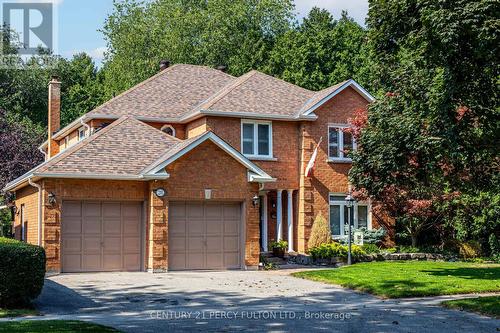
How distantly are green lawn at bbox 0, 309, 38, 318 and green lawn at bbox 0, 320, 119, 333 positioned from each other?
1.48 metres

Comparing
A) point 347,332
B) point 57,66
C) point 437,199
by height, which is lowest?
point 347,332

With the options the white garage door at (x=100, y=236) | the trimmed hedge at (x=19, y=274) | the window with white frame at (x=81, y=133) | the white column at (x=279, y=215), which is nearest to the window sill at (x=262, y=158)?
the white column at (x=279, y=215)

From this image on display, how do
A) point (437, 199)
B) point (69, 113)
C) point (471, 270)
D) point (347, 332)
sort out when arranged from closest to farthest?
point (347, 332), point (471, 270), point (437, 199), point (69, 113)

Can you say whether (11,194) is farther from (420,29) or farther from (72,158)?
(420,29)

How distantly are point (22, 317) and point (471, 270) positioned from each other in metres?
15.2

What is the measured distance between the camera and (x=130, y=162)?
24.0 metres

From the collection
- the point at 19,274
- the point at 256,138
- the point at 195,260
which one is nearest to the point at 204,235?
the point at 195,260

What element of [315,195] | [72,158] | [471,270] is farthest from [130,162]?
[471,270]

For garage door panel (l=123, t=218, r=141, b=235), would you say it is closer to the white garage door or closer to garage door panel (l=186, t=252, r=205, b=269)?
the white garage door

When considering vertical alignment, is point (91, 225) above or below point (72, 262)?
above

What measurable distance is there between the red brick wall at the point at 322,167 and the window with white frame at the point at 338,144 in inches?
9.5

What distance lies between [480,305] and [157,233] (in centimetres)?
1145

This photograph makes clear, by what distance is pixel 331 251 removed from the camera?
26859 millimetres

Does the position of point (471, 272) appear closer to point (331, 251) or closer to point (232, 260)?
point (331, 251)
